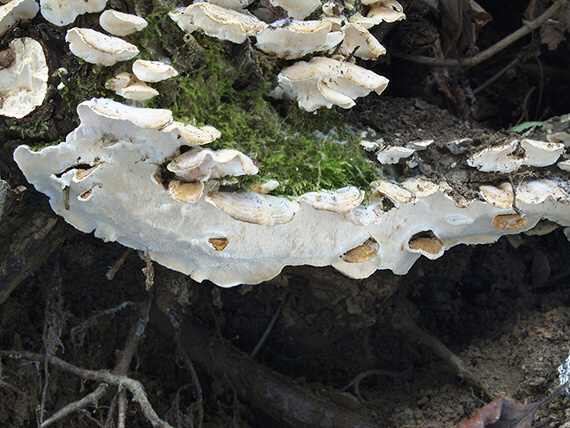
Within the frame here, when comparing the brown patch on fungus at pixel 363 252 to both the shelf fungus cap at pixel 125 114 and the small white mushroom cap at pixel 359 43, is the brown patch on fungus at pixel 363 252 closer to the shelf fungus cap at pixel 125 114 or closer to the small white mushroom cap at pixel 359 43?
the small white mushroom cap at pixel 359 43

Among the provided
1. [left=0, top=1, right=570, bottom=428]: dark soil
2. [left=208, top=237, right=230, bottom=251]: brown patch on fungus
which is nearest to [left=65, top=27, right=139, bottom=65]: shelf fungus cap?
[left=208, top=237, right=230, bottom=251]: brown patch on fungus

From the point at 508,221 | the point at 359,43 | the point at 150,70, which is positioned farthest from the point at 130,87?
the point at 508,221

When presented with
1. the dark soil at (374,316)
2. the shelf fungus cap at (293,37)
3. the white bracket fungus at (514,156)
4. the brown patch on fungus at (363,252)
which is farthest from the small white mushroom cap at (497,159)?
the shelf fungus cap at (293,37)

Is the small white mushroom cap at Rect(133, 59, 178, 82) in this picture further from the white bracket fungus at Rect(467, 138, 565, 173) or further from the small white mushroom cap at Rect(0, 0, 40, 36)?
the white bracket fungus at Rect(467, 138, 565, 173)

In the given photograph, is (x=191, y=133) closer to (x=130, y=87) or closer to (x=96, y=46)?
(x=130, y=87)

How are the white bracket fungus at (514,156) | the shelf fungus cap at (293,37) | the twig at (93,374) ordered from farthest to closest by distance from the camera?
1. the twig at (93,374)
2. the white bracket fungus at (514,156)
3. the shelf fungus cap at (293,37)

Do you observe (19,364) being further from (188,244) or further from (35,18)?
(35,18)
